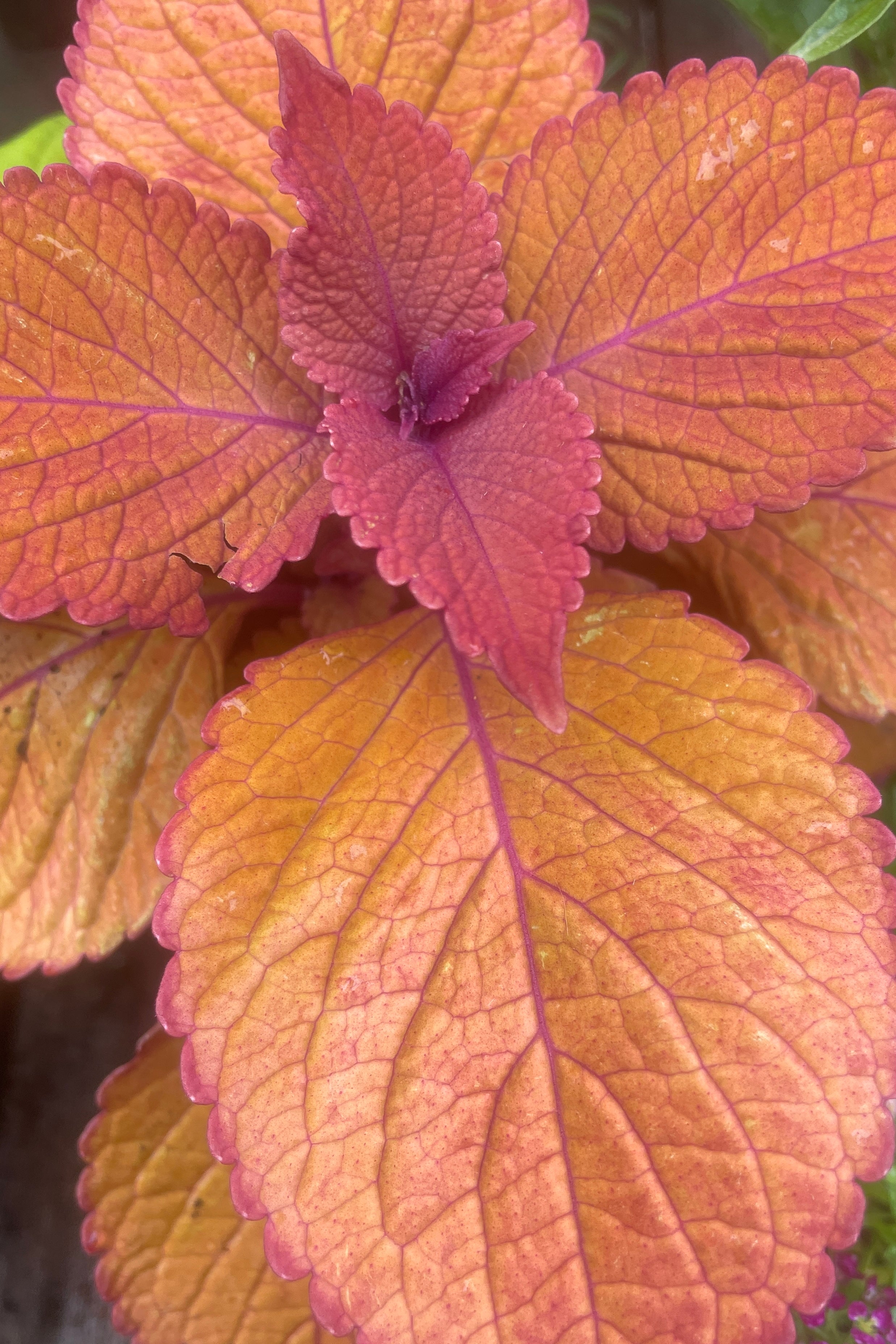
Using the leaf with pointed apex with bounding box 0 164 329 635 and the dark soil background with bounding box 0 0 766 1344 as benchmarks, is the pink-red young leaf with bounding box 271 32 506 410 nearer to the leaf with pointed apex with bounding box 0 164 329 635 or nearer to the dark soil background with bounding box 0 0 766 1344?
the leaf with pointed apex with bounding box 0 164 329 635

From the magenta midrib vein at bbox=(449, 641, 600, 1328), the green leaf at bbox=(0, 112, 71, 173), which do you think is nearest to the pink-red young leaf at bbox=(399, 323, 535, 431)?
the magenta midrib vein at bbox=(449, 641, 600, 1328)

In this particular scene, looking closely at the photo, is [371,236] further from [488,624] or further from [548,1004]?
[548,1004]

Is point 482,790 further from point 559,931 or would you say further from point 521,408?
point 521,408

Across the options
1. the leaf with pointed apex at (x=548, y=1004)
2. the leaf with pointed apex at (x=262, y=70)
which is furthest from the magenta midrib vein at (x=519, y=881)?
the leaf with pointed apex at (x=262, y=70)

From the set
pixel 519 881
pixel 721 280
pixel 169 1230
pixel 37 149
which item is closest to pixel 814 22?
pixel 721 280

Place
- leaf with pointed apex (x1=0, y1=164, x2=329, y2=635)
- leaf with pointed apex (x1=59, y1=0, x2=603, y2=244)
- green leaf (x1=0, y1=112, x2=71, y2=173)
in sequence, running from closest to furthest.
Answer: leaf with pointed apex (x1=0, y1=164, x2=329, y2=635) < leaf with pointed apex (x1=59, y1=0, x2=603, y2=244) < green leaf (x1=0, y1=112, x2=71, y2=173)

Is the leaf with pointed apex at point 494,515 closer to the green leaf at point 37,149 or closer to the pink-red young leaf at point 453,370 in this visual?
the pink-red young leaf at point 453,370
